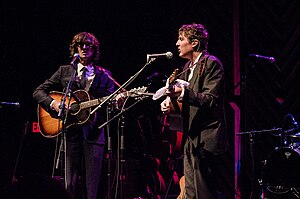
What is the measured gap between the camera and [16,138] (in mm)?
3641

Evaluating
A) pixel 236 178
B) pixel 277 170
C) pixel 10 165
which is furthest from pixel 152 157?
pixel 10 165

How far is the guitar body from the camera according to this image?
481 cm

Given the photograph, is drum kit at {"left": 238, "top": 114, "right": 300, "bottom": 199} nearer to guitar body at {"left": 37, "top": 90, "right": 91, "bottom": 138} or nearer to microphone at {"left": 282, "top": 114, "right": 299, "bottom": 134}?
microphone at {"left": 282, "top": 114, "right": 299, "bottom": 134}

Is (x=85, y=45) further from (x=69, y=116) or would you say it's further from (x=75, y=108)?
(x=69, y=116)

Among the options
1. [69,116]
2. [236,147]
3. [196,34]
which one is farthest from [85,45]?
[236,147]

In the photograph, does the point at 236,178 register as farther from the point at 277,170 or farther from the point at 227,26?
the point at 227,26

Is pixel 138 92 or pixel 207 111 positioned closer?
pixel 207 111

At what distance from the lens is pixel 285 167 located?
587 centimetres

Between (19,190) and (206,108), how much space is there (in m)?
2.04

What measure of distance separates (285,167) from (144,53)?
3.14 meters

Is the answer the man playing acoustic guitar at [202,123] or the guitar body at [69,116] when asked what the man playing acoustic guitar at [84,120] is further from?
the man playing acoustic guitar at [202,123]

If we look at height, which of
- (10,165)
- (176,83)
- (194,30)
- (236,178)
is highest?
(194,30)

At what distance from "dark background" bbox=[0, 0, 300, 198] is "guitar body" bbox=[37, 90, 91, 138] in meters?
1.06

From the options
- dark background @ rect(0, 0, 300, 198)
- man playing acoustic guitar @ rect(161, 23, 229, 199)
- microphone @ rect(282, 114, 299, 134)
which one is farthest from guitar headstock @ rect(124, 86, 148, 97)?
microphone @ rect(282, 114, 299, 134)
